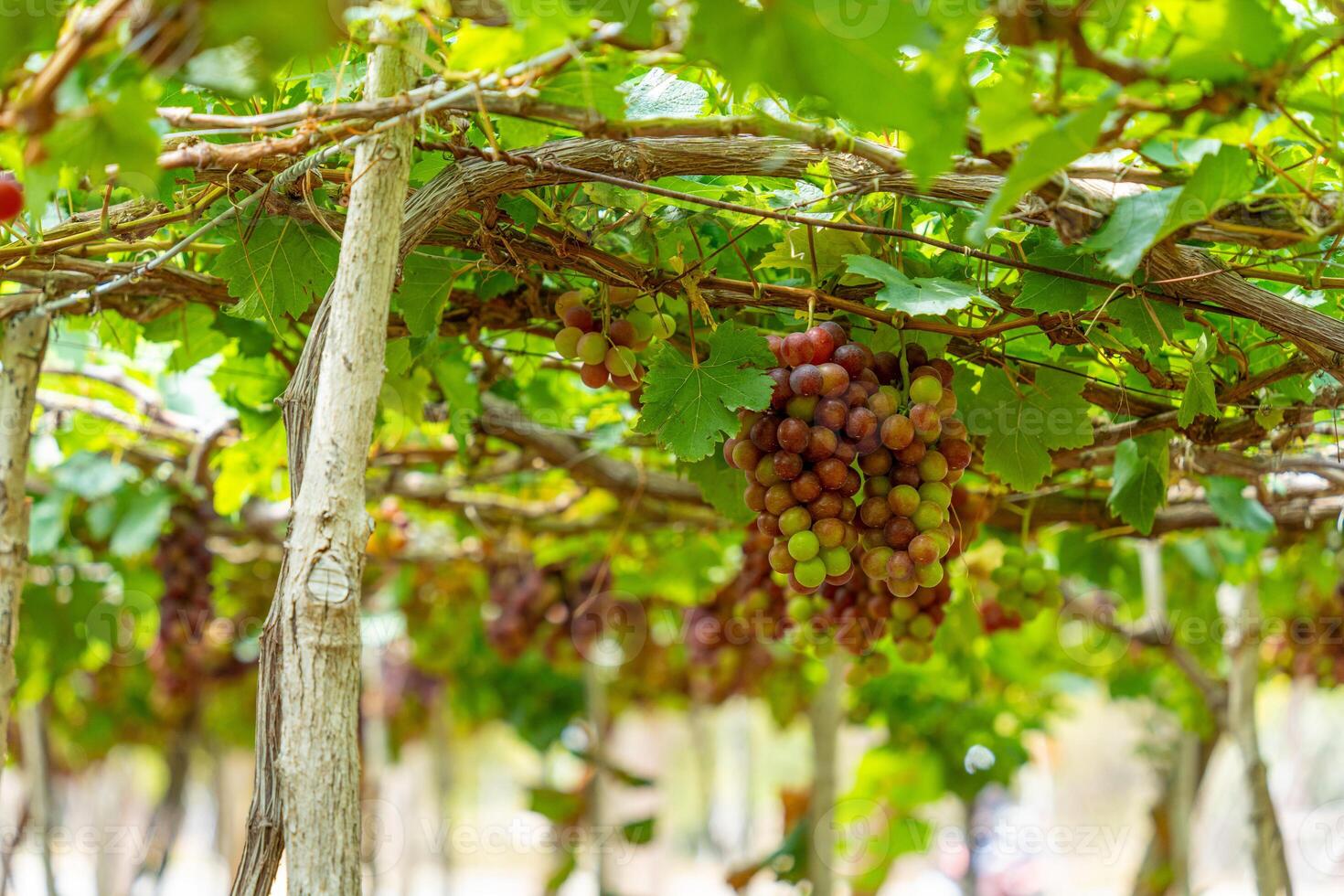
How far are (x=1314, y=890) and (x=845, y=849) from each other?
1271 cm

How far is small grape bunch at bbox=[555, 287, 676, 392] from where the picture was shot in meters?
1.62

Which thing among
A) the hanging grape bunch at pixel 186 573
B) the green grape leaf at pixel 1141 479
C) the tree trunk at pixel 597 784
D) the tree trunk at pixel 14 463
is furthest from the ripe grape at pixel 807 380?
the tree trunk at pixel 597 784

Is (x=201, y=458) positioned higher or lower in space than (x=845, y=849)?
higher

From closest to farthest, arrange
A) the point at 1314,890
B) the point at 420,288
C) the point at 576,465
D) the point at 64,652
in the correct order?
the point at 420,288, the point at 576,465, the point at 64,652, the point at 1314,890

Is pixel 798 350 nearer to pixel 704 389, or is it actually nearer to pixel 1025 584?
pixel 704 389

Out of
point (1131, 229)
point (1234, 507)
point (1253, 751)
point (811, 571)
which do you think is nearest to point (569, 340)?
point (811, 571)

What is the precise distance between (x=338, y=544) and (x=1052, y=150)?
0.83 metres

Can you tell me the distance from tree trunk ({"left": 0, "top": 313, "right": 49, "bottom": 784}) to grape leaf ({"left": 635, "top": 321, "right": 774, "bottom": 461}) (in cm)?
126

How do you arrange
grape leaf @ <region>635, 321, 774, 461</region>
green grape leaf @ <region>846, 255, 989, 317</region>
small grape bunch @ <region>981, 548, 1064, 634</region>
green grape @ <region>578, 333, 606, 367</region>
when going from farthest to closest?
1. small grape bunch @ <region>981, 548, 1064, 634</region>
2. green grape @ <region>578, 333, 606, 367</region>
3. grape leaf @ <region>635, 321, 774, 461</region>
4. green grape leaf @ <region>846, 255, 989, 317</region>

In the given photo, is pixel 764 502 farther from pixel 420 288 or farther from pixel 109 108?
pixel 109 108

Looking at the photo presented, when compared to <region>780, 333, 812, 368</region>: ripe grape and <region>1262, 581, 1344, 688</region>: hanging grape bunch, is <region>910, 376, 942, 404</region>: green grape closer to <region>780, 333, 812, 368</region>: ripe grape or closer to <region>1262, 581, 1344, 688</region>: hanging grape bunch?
<region>780, 333, 812, 368</region>: ripe grape

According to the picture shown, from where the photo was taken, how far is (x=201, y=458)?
3113mm

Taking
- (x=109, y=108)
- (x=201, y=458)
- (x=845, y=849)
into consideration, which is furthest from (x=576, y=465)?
(x=845, y=849)

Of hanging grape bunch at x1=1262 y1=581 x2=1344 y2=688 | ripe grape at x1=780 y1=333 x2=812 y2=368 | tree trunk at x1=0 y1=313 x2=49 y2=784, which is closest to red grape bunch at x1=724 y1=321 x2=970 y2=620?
ripe grape at x1=780 y1=333 x2=812 y2=368
